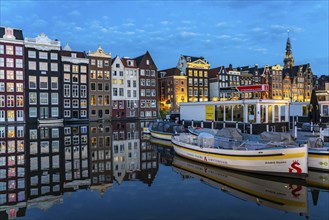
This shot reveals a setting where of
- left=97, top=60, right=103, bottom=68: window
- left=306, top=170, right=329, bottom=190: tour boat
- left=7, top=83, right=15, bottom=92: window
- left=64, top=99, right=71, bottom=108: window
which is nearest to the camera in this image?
left=306, top=170, right=329, bottom=190: tour boat

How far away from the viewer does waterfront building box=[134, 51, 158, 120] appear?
85.5 m

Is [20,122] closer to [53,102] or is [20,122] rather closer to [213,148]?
[53,102]

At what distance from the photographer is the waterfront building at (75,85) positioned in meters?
73.6

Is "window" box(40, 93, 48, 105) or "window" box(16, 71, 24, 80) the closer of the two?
"window" box(16, 71, 24, 80)

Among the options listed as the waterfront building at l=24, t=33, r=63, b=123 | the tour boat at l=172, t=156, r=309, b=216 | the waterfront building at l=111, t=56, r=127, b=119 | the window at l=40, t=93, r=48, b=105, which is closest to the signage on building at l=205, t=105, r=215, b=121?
the tour boat at l=172, t=156, r=309, b=216

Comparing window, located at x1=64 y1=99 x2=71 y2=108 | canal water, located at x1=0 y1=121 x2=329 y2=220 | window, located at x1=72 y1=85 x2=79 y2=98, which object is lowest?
canal water, located at x1=0 y1=121 x2=329 y2=220

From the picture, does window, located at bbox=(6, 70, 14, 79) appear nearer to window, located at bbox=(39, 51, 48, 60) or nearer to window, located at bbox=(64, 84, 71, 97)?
window, located at bbox=(39, 51, 48, 60)

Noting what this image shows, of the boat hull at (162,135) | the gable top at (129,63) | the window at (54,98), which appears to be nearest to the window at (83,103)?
Result: the window at (54,98)

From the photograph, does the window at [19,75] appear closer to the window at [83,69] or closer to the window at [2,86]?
the window at [2,86]

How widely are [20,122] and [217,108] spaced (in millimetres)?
50066

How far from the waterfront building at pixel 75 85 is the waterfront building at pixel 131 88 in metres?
11.5

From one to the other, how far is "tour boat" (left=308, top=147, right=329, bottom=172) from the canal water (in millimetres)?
572

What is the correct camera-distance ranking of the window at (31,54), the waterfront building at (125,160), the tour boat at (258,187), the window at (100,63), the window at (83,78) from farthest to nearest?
the window at (100,63) < the window at (83,78) < the window at (31,54) < the waterfront building at (125,160) < the tour boat at (258,187)

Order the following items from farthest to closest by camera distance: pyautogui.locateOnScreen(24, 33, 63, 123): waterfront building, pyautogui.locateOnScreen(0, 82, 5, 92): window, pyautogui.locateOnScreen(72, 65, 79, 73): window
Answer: pyautogui.locateOnScreen(72, 65, 79, 73): window < pyautogui.locateOnScreen(24, 33, 63, 123): waterfront building < pyautogui.locateOnScreen(0, 82, 5, 92): window
